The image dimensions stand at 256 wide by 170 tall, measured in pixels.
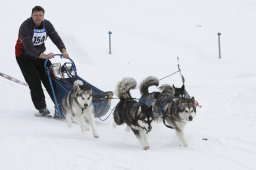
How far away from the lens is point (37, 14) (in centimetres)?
602

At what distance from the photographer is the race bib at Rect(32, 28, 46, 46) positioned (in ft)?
20.3

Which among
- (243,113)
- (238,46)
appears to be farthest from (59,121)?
(238,46)

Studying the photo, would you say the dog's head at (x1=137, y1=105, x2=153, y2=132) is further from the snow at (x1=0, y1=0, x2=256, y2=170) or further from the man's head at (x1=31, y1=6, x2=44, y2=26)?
the man's head at (x1=31, y1=6, x2=44, y2=26)

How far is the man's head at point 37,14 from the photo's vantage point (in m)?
5.99

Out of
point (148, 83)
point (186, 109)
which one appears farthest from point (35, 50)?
point (186, 109)

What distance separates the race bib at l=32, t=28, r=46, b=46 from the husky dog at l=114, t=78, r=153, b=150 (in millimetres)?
1442

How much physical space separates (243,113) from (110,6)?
420 inches

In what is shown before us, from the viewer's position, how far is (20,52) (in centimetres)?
636

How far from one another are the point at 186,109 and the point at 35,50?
7.17 feet

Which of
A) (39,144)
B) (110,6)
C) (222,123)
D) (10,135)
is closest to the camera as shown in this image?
(39,144)

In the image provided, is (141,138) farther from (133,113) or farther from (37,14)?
(37,14)

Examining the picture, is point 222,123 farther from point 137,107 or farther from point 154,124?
point 137,107

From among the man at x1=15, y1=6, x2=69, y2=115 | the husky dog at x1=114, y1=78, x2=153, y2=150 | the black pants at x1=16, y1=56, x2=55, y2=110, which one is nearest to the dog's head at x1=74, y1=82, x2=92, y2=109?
the husky dog at x1=114, y1=78, x2=153, y2=150

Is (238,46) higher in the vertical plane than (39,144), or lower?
higher
